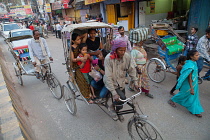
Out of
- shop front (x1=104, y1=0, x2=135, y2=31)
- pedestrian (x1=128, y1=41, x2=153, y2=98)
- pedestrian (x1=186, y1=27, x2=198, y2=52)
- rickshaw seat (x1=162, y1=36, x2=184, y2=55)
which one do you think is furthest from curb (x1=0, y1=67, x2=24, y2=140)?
shop front (x1=104, y1=0, x2=135, y2=31)

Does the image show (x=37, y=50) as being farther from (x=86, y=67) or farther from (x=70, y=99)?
(x=86, y=67)

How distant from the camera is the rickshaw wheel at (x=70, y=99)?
3.18 meters

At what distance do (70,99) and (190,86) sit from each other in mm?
2605

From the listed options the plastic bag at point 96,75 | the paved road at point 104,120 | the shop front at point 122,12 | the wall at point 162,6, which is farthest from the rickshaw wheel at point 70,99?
the wall at point 162,6

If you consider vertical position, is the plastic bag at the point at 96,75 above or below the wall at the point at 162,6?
below

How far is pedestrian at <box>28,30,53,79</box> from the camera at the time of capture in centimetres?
426

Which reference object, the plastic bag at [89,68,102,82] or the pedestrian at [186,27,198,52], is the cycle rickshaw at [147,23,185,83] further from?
the plastic bag at [89,68,102,82]

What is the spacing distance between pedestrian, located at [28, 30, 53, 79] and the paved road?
45.0 inches

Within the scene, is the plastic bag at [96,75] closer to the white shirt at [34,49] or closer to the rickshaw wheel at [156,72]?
the rickshaw wheel at [156,72]

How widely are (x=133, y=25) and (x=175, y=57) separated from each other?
6879 mm

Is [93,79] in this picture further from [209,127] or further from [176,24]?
[176,24]

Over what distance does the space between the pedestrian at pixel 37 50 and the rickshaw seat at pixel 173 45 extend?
3634 millimetres

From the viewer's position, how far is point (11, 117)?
1871mm

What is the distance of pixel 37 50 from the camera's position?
4.39 metres
